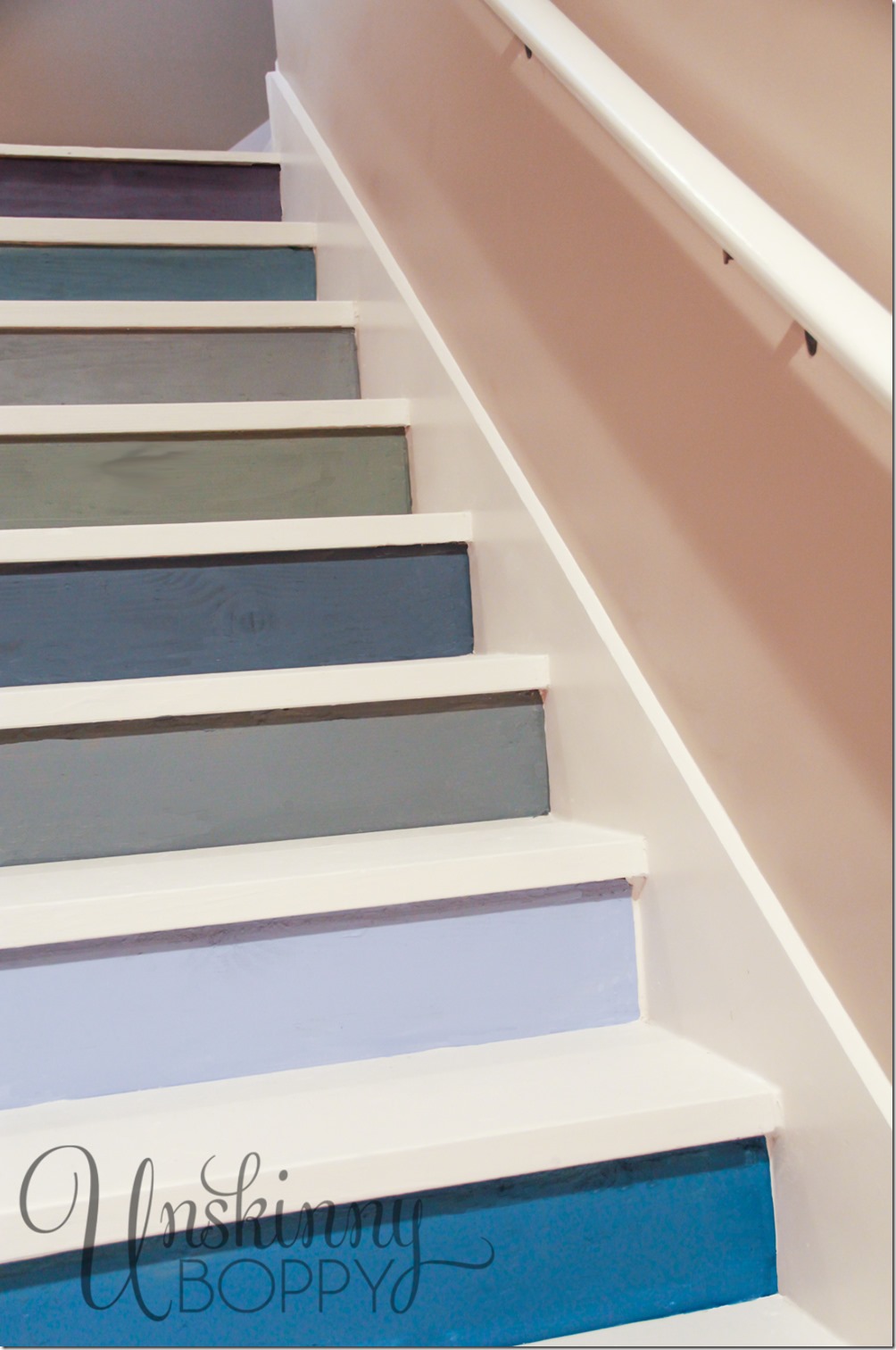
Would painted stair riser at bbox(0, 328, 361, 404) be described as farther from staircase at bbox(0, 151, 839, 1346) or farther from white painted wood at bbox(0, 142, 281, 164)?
white painted wood at bbox(0, 142, 281, 164)

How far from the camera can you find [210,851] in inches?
42.9

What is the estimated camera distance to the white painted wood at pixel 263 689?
1.08 m

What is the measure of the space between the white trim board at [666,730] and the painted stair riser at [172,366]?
0.20m

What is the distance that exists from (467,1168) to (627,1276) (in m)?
0.15

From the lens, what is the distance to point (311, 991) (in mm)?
956

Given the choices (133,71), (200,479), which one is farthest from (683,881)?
(133,71)

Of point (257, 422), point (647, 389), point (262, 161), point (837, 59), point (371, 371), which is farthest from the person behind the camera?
point (262, 161)

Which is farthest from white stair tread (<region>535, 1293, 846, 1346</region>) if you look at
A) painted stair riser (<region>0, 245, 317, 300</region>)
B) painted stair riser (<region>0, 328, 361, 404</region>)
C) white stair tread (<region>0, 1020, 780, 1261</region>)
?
painted stair riser (<region>0, 245, 317, 300</region>)

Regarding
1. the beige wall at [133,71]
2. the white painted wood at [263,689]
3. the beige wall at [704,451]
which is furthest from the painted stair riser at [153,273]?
the beige wall at [133,71]

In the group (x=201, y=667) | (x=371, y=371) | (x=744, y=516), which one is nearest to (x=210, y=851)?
(x=201, y=667)

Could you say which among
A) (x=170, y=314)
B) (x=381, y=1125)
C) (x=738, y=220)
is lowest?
(x=381, y=1125)

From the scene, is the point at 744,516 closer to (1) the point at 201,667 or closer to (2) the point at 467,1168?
(2) the point at 467,1168

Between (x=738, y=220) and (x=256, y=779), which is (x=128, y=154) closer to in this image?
(x=256, y=779)

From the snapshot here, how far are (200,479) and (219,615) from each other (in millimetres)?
298
